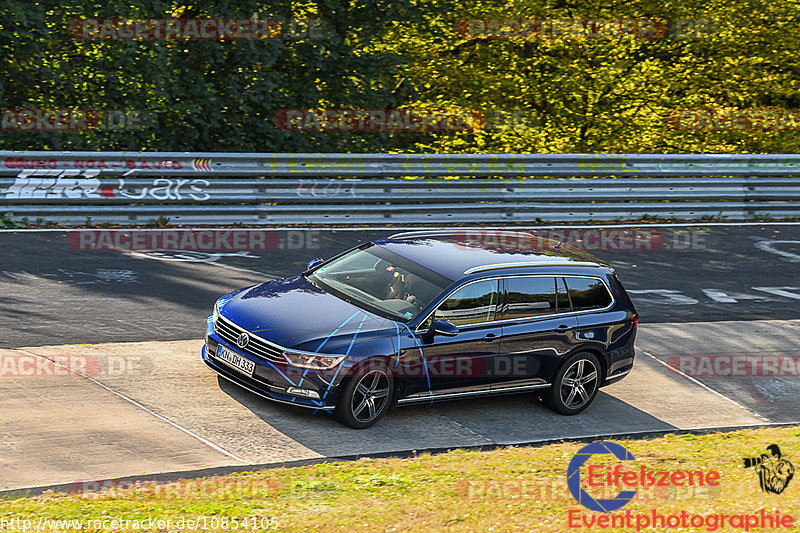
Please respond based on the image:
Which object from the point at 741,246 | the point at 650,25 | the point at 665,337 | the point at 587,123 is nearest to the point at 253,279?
the point at 665,337

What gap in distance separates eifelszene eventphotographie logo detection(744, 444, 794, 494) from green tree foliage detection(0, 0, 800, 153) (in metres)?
11.7

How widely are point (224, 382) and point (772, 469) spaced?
5.01 metres

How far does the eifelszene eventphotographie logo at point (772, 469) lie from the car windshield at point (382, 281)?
124 inches

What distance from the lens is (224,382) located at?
937cm

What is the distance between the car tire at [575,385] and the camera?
9.70 meters

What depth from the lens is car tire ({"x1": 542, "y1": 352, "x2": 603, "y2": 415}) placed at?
9.70 meters

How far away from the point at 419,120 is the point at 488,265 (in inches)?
425
